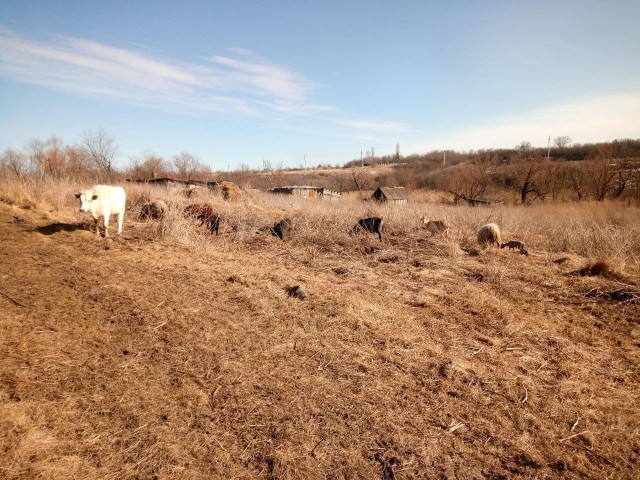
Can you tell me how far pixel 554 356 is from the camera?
161 inches

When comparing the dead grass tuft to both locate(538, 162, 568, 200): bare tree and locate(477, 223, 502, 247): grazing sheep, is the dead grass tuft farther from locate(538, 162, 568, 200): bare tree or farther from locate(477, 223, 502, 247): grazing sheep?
locate(538, 162, 568, 200): bare tree

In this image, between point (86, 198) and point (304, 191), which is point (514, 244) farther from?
point (304, 191)

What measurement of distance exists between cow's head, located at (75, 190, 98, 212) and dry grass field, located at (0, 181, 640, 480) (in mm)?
638

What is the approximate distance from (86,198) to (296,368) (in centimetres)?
557

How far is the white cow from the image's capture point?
247 inches

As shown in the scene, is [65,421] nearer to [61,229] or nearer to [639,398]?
[639,398]

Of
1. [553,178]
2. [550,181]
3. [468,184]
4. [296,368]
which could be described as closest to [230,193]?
[296,368]

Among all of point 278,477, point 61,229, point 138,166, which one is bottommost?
→ point 278,477

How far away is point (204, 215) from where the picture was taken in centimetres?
1034

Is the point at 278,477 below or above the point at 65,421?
below

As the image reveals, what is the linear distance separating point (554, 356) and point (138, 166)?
34.6m

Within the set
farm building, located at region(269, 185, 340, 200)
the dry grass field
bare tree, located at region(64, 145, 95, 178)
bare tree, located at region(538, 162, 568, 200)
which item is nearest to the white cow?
the dry grass field

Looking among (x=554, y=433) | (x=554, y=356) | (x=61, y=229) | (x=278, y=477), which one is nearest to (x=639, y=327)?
(x=554, y=356)

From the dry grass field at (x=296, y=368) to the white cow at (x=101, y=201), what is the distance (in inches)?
22.3
